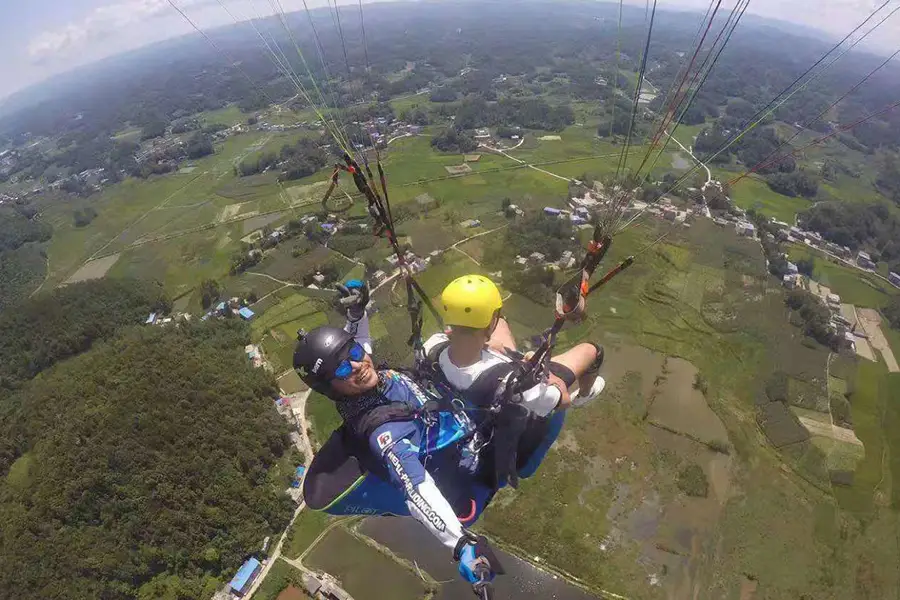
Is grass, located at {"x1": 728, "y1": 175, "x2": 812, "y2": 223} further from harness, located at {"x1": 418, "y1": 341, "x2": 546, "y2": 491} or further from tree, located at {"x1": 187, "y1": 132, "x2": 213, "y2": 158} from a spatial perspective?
tree, located at {"x1": 187, "y1": 132, "x2": 213, "y2": 158}

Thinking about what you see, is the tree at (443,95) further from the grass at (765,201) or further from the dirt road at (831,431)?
the dirt road at (831,431)

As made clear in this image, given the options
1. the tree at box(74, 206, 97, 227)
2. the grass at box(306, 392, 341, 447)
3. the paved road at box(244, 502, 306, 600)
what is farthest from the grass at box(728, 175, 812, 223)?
the tree at box(74, 206, 97, 227)

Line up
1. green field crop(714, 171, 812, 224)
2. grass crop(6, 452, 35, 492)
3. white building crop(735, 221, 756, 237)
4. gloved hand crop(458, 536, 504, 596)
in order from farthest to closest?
green field crop(714, 171, 812, 224) → white building crop(735, 221, 756, 237) → grass crop(6, 452, 35, 492) → gloved hand crop(458, 536, 504, 596)

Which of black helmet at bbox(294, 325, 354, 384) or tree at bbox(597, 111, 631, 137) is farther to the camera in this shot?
tree at bbox(597, 111, 631, 137)

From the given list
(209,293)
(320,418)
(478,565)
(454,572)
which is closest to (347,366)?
(478,565)

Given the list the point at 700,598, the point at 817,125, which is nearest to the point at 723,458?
the point at 700,598
